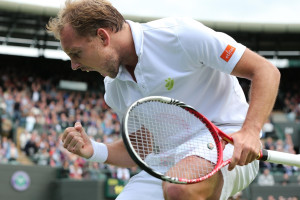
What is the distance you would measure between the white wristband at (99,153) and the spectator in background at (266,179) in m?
10.1

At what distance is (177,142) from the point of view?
115 inches

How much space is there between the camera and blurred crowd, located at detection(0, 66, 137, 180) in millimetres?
12156

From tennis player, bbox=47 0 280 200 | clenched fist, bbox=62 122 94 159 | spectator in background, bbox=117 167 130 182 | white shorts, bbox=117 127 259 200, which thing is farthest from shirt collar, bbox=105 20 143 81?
spectator in background, bbox=117 167 130 182

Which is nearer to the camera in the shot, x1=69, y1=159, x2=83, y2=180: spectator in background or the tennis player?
the tennis player

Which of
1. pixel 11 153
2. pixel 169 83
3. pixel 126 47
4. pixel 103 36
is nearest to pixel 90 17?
pixel 103 36

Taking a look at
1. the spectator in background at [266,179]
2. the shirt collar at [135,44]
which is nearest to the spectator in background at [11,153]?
the spectator in background at [266,179]

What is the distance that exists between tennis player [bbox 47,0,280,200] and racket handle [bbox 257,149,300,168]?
5.4 inches

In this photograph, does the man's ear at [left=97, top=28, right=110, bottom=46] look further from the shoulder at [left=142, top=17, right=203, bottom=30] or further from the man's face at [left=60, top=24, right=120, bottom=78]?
the shoulder at [left=142, top=17, right=203, bottom=30]

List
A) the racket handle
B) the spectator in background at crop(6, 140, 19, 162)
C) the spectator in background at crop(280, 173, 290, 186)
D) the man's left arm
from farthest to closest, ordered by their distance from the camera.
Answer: the spectator in background at crop(280, 173, 290, 186) < the spectator in background at crop(6, 140, 19, 162) < the racket handle < the man's left arm

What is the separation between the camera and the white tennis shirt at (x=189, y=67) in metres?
2.70

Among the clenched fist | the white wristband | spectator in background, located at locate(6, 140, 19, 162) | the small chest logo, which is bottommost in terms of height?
spectator in background, located at locate(6, 140, 19, 162)

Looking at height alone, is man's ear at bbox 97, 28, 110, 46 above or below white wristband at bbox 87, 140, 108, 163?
above

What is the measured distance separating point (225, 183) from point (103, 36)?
3.59ft

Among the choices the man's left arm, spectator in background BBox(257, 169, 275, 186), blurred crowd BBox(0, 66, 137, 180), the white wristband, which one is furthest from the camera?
spectator in background BBox(257, 169, 275, 186)
